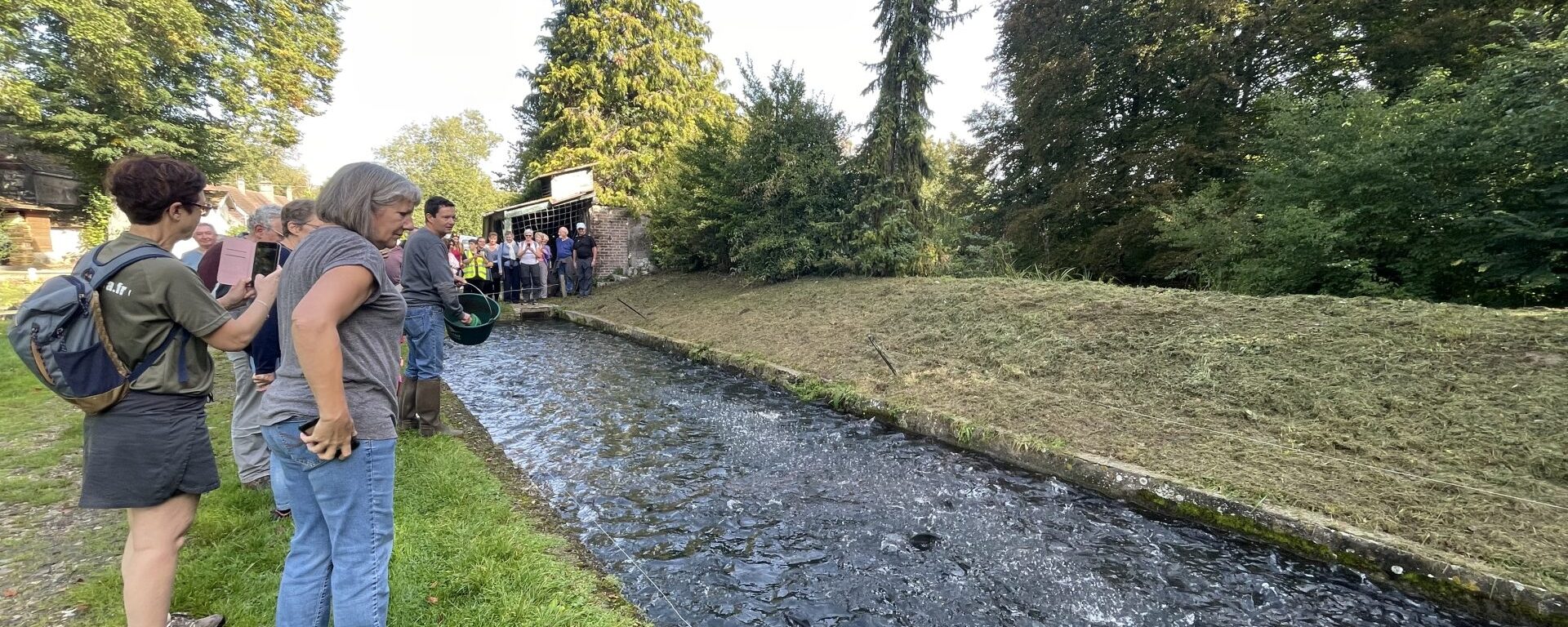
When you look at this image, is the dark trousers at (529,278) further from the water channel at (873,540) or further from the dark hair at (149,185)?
the dark hair at (149,185)

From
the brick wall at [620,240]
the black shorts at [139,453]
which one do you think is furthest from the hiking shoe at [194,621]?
the brick wall at [620,240]

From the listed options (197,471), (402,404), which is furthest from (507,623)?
(402,404)

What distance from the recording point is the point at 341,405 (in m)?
1.78

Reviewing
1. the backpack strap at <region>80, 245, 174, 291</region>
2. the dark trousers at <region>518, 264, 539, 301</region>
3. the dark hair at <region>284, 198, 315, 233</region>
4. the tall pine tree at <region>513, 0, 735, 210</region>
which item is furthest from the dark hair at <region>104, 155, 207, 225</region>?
the tall pine tree at <region>513, 0, 735, 210</region>

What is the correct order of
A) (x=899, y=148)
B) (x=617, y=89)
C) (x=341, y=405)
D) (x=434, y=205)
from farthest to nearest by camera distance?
(x=617, y=89) < (x=899, y=148) < (x=434, y=205) < (x=341, y=405)

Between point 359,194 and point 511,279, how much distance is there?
A: 15.9 metres

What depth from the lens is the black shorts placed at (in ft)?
6.31

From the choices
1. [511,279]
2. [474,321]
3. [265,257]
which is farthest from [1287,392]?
[511,279]

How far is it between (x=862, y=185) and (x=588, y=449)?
28.5 ft

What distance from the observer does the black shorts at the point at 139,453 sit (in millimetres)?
1924

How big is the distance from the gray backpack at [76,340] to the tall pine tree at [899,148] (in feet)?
34.1

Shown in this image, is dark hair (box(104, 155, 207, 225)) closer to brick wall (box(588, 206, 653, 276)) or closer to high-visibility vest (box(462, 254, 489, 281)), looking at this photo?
high-visibility vest (box(462, 254, 489, 281))

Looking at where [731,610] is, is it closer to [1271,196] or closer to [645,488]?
[645,488]

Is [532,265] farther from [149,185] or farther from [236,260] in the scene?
[149,185]
